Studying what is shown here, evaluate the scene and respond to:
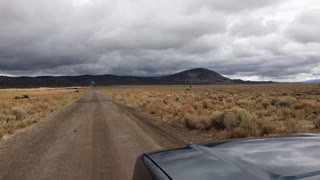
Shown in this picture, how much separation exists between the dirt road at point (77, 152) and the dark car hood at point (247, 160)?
4912mm

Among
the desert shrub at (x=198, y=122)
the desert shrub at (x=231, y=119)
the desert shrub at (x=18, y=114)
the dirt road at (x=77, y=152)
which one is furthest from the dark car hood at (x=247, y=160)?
the desert shrub at (x=18, y=114)

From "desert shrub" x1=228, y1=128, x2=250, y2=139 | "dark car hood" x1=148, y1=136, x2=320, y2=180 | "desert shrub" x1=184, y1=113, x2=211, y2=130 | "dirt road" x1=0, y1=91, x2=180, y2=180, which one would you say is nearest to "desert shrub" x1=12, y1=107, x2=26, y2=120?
"dirt road" x1=0, y1=91, x2=180, y2=180

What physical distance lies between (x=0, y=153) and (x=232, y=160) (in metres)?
10.4

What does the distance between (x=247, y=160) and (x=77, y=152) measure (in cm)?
861

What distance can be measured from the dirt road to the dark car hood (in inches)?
193

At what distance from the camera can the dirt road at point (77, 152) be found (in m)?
8.08

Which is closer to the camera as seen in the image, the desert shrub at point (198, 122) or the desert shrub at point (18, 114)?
the desert shrub at point (198, 122)

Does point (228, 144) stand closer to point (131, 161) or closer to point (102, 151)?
point (131, 161)

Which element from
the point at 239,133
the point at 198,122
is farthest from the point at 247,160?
the point at 198,122

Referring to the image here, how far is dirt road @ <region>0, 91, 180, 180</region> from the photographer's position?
26.5 ft

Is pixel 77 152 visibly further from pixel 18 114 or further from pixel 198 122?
pixel 18 114

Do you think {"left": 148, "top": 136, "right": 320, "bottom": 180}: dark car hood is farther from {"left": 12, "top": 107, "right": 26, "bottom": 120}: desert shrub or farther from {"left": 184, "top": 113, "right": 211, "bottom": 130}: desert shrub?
{"left": 12, "top": 107, "right": 26, "bottom": 120}: desert shrub

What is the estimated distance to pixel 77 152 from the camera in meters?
10.4

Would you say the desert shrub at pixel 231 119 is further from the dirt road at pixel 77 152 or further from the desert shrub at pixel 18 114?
the desert shrub at pixel 18 114
